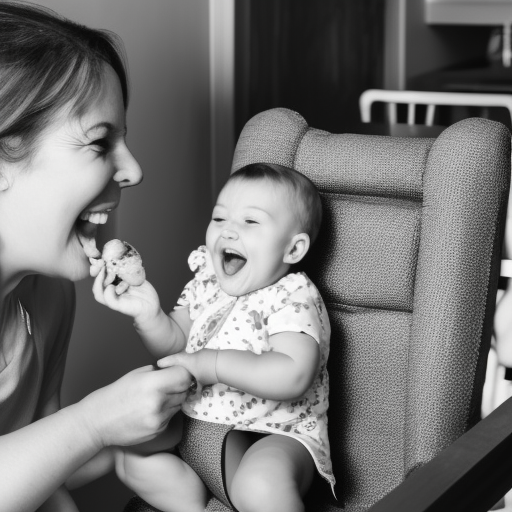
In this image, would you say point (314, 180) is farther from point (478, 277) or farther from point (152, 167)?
point (152, 167)

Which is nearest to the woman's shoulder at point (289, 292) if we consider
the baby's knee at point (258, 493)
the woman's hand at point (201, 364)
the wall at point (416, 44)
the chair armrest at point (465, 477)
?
the woman's hand at point (201, 364)

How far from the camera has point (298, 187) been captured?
4.23 ft

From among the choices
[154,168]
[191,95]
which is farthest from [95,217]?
[191,95]

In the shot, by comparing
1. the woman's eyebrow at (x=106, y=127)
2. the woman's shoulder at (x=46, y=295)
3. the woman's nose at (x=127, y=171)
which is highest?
the woman's eyebrow at (x=106, y=127)

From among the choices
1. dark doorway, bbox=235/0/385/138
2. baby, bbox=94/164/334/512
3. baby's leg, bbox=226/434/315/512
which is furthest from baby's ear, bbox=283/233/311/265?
dark doorway, bbox=235/0/385/138

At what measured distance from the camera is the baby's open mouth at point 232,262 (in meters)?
1.30

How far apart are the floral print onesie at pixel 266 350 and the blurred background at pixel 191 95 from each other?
0.77ft

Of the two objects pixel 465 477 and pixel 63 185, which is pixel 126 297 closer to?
pixel 63 185

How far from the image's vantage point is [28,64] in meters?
1.04

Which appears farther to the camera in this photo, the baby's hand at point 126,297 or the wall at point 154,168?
the wall at point 154,168

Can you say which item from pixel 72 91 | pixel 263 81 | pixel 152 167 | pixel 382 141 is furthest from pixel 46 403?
pixel 263 81

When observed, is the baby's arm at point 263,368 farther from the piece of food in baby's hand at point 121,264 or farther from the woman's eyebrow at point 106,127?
the woman's eyebrow at point 106,127

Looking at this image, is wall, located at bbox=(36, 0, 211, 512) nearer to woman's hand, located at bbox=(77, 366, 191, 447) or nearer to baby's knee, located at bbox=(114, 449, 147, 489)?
baby's knee, located at bbox=(114, 449, 147, 489)

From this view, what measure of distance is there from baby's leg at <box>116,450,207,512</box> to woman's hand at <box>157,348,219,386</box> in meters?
0.14
